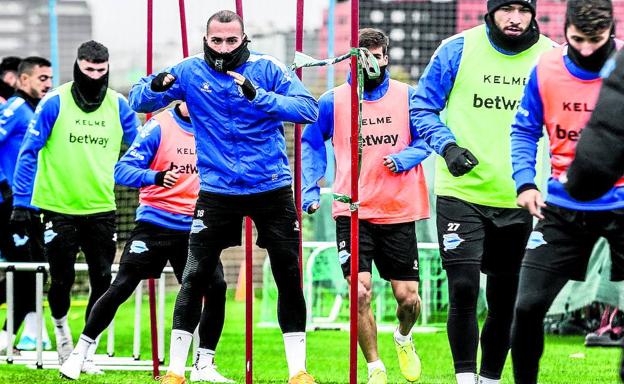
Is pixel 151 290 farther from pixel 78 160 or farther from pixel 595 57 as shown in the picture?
pixel 595 57

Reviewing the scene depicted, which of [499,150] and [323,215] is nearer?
[499,150]

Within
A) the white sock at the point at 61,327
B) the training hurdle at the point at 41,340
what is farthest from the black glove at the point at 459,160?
the white sock at the point at 61,327

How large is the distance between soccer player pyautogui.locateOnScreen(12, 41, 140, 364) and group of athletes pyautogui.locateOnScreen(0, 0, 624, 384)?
0.04ft

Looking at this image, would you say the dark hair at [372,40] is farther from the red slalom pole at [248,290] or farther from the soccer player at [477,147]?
the red slalom pole at [248,290]

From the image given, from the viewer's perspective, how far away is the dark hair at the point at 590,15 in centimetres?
617

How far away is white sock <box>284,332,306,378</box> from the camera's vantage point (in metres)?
7.91

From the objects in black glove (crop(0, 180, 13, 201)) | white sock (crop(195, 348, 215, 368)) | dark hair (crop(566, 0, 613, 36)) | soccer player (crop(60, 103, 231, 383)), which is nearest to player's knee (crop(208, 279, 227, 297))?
soccer player (crop(60, 103, 231, 383))

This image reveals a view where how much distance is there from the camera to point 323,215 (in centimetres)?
1568

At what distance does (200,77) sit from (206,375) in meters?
2.54

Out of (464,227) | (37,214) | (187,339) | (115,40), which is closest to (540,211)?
(464,227)

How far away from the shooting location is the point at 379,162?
9.05 m

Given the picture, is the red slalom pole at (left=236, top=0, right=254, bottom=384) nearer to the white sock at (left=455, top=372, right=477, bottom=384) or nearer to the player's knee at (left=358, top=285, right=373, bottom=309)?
the player's knee at (left=358, top=285, right=373, bottom=309)

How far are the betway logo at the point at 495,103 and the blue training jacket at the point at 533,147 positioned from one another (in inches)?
36.7

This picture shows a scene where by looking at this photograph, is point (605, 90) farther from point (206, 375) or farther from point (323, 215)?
point (323, 215)
